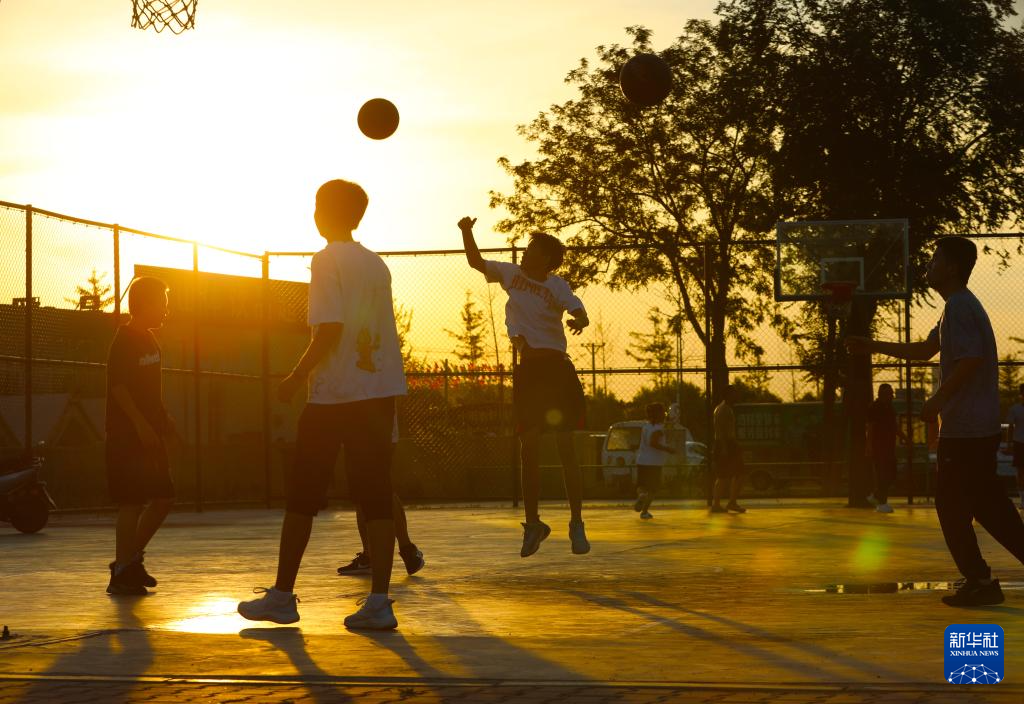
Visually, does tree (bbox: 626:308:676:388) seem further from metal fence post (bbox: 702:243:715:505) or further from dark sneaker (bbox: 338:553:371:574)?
dark sneaker (bbox: 338:553:371:574)

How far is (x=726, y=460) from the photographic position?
1778cm

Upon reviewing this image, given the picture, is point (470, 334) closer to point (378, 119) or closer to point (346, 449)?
point (378, 119)

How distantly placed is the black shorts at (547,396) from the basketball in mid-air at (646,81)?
490cm

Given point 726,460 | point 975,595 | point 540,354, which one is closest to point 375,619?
point 975,595

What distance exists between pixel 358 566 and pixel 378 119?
16.1 feet

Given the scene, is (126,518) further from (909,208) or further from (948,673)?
(909,208)

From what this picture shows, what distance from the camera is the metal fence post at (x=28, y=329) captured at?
1617 cm

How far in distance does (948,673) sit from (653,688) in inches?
38.7

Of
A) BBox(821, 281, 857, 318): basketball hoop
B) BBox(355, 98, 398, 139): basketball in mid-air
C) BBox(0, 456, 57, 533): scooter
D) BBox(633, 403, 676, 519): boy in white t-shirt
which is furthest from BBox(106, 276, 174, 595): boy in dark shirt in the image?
BBox(633, 403, 676, 519): boy in white t-shirt

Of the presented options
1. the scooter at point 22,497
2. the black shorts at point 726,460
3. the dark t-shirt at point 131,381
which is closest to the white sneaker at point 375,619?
the dark t-shirt at point 131,381

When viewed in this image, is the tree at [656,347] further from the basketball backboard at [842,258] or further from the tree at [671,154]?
the tree at [671,154]

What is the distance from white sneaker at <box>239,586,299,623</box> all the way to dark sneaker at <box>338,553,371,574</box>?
2800 mm

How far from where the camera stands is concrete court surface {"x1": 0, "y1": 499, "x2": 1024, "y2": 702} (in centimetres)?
525

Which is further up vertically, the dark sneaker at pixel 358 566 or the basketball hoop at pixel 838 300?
the basketball hoop at pixel 838 300
